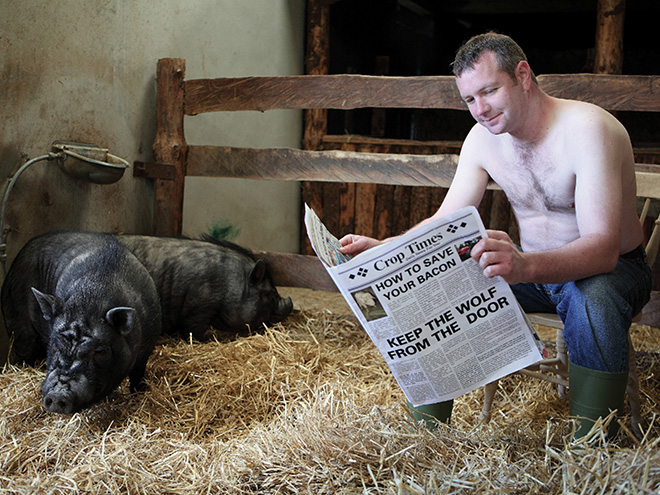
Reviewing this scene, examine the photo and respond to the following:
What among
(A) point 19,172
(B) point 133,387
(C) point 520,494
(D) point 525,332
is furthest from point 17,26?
(C) point 520,494

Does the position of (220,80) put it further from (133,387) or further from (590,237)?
(590,237)

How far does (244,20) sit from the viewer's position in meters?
5.87

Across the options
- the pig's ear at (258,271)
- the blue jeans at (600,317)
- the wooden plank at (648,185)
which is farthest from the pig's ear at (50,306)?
the wooden plank at (648,185)

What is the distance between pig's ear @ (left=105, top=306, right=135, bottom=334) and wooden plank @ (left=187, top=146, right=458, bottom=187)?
5.08ft

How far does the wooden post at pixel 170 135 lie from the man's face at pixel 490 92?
273 cm

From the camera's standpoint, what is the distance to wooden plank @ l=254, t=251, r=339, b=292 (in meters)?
4.33

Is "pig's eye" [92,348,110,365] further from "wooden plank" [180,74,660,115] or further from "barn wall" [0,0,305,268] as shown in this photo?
"wooden plank" [180,74,660,115]

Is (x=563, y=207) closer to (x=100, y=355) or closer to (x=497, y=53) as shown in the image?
(x=497, y=53)

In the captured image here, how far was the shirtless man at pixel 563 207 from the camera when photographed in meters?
2.04

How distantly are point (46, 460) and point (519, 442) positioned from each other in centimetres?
171

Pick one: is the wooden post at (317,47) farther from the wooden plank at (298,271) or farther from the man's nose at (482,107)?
the man's nose at (482,107)

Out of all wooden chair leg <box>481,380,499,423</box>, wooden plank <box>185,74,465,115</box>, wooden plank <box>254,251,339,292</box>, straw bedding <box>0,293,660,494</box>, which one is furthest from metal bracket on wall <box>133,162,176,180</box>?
wooden chair leg <box>481,380,499,423</box>

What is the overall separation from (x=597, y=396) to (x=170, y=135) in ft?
11.3

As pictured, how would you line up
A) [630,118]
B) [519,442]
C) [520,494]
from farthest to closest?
1. [630,118]
2. [519,442]
3. [520,494]
